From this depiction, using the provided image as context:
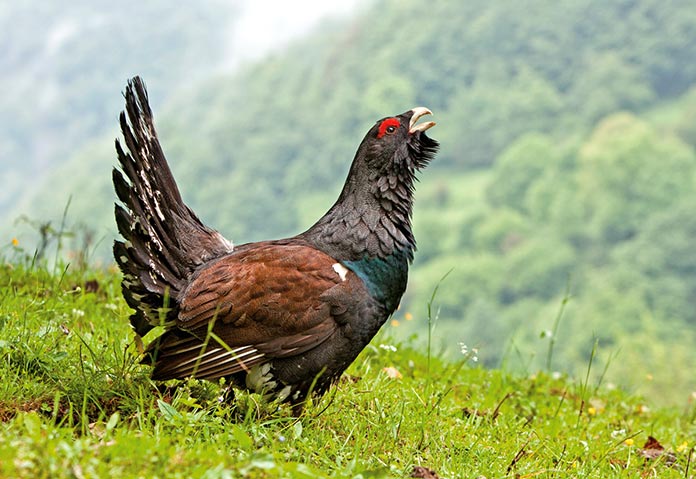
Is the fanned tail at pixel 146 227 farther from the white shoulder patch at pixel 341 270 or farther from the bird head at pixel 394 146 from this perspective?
the bird head at pixel 394 146

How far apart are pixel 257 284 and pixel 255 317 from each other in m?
0.18

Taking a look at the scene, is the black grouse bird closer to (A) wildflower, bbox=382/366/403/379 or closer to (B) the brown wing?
(B) the brown wing

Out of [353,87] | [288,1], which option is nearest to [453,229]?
[353,87]

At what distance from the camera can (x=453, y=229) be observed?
3696 inches

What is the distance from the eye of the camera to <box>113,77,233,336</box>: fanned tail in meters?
4.21

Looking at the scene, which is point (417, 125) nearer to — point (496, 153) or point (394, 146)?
point (394, 146)

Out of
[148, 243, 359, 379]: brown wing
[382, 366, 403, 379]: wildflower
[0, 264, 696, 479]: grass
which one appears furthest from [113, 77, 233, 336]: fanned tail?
[382, 366, 403, 379]: wildflower

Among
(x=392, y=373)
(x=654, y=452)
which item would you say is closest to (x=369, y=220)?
(x=392, y=373)

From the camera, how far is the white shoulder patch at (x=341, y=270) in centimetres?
424

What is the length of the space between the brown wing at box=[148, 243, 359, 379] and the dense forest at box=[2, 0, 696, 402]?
1980 inches

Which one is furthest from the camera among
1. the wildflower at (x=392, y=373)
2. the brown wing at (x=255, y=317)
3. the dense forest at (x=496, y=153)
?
the dense forest at (x=496, y=153)

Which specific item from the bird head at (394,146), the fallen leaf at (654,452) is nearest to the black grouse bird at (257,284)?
the bird head at (394,146)

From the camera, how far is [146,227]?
4.27 m

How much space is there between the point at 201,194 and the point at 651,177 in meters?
58.7
